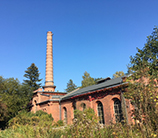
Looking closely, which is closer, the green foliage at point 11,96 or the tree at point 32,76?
the green foliage at point 11,96

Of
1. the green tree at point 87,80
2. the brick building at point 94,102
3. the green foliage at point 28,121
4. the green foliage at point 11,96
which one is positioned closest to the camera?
the green foliage at point 28,121

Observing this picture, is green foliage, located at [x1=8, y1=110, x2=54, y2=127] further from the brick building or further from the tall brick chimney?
the tall brick chimney

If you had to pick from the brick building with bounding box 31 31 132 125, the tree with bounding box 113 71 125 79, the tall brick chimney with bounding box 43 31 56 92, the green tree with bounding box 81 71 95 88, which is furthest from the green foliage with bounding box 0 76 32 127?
the tree with bounding box 113 71 125 79

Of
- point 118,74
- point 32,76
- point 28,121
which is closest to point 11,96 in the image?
point 28,121

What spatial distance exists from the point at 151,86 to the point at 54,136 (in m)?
4.92

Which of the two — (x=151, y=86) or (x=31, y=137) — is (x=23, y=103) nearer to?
(x=31, y=137)

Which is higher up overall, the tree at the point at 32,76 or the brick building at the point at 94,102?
the tree at the point at 32,76

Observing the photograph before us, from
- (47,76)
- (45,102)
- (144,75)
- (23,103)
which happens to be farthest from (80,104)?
(47,76)

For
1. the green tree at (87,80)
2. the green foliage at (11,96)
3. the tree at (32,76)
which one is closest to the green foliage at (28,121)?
the green foliage at (11,96)

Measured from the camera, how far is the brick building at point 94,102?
44.8ft

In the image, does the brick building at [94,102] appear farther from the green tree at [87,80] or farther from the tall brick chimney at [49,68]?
the green tree at [87,80]

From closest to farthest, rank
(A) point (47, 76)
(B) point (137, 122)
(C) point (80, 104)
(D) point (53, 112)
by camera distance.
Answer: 1. (B) point (137, 122)
2. (C) point (80, 104)
3. (D) point (53, 112)
4. (A) point (47, 76)

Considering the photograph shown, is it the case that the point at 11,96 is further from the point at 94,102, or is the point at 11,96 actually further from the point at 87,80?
the point at 87,80

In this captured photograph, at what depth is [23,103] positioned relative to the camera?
78.1ft
